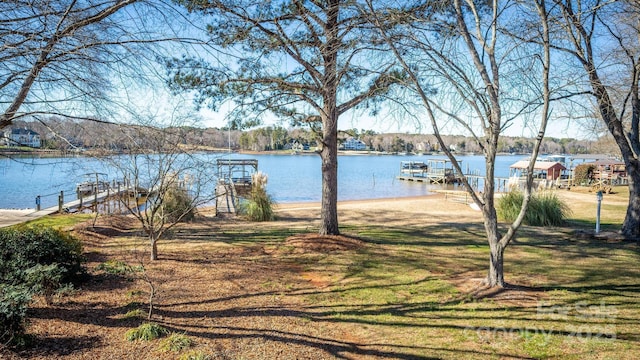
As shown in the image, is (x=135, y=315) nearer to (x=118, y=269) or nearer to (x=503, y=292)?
(x=118, y=269)

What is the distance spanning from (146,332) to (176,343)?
0.39 metres

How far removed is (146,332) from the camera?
3.87 meters

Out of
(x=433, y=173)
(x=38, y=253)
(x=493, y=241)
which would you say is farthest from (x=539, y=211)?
(x=433, y=173)

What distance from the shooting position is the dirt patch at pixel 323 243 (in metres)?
8.22

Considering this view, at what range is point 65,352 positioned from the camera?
11.7ft

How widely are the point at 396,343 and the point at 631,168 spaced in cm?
824

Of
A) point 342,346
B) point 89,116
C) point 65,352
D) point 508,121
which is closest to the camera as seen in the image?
point 89,116

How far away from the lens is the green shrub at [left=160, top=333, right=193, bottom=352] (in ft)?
11.8

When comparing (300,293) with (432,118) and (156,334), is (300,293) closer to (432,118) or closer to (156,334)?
(156,334)

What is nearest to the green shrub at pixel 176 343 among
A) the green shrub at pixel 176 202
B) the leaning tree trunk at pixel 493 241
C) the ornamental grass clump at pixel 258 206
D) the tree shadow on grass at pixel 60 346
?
the tree shadow on grass at pixel 60 346

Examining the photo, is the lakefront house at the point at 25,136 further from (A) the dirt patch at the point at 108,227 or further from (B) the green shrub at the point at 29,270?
(A) the dirt patch at the point at 108,227

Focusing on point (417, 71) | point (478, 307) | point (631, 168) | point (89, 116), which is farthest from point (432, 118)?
point (631, 168)

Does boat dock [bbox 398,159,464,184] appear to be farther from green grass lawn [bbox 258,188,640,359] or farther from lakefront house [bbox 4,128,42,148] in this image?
lakefront house [bbox 4,128,42,148]

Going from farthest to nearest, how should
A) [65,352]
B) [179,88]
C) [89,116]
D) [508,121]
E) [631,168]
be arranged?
1. [631,168]
2. [179,88]
3. [508,121]
4. [65,352]
5. [89,116]
